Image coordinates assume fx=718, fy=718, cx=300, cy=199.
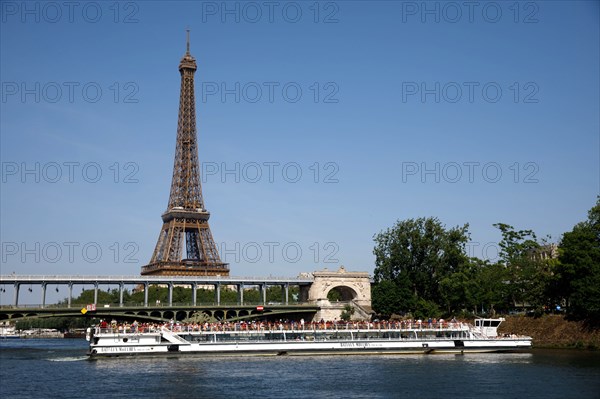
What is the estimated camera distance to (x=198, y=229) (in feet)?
477

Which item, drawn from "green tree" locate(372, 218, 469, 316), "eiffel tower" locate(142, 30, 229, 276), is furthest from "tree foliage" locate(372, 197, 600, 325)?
"eiffel tower" locate(142, 30, 229, 276)

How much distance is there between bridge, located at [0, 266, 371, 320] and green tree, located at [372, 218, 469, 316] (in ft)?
19.1

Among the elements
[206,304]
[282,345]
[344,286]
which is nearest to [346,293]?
[344,286]

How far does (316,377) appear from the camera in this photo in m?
55.0

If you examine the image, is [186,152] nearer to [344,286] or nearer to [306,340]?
[344,286]

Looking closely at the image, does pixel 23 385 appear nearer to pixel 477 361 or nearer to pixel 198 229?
pixel 477 361

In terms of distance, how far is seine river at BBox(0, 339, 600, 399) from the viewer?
46188mm

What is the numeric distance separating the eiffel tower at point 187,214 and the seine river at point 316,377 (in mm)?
67404

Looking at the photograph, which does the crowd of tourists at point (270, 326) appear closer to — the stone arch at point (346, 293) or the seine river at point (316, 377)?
the seine river at point (316, 377)

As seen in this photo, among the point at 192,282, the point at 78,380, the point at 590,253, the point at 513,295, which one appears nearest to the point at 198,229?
the point at 192,282

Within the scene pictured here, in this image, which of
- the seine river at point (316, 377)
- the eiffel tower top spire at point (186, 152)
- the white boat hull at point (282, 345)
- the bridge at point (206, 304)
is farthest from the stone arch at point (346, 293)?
the seine river at point (316, 377)

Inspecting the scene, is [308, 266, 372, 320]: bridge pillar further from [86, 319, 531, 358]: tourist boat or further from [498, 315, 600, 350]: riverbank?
[86, 319, 531, 358]: tourist boat

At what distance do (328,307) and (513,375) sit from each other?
2574 inches

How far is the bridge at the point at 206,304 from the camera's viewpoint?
99812mm
